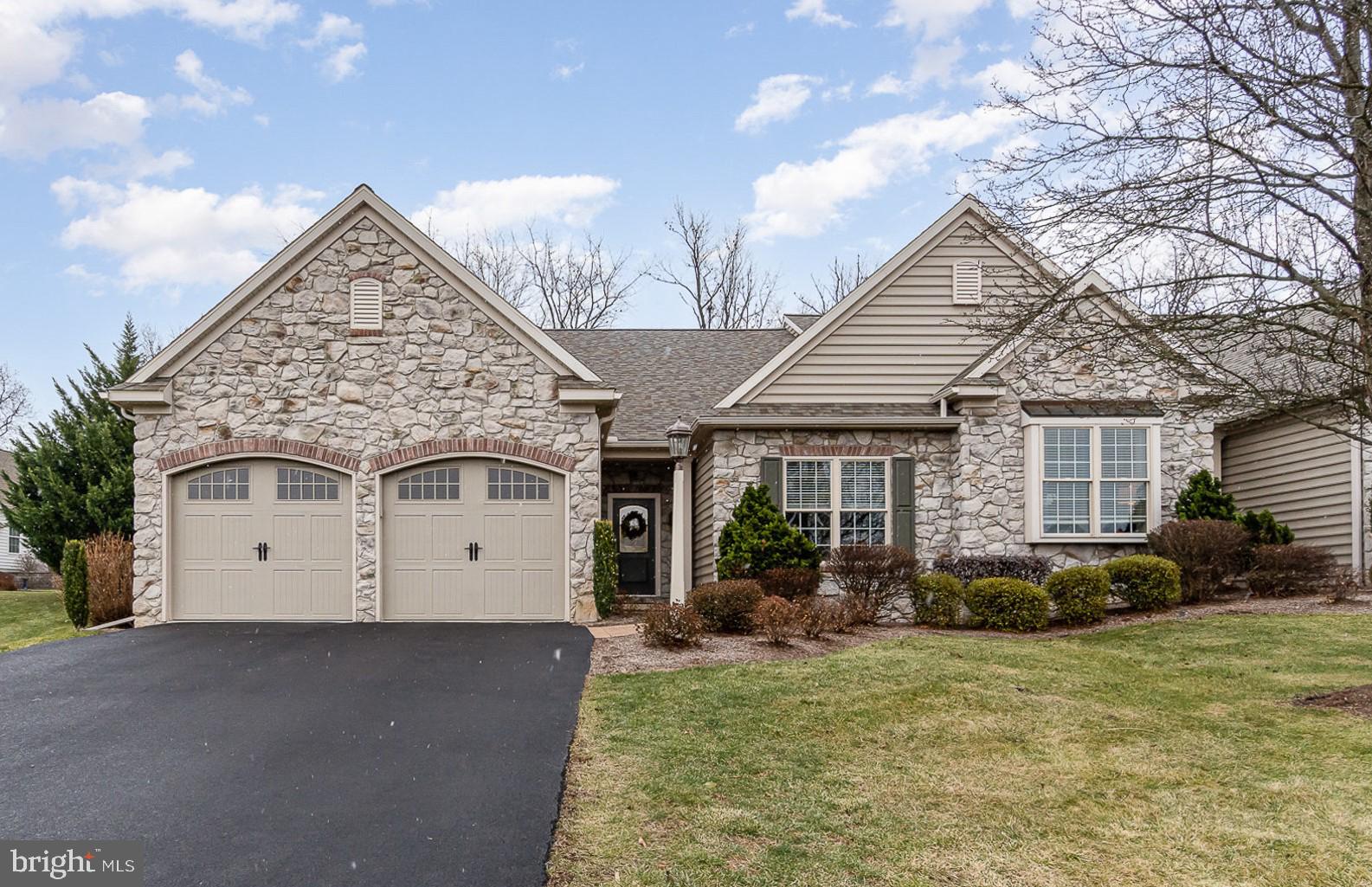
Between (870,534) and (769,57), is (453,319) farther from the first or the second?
(769,57)

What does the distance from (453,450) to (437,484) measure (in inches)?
23.2

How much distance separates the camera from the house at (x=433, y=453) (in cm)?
1303

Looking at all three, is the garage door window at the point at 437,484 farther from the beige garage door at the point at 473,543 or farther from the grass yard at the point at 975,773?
the grass yard at the point at 975,773

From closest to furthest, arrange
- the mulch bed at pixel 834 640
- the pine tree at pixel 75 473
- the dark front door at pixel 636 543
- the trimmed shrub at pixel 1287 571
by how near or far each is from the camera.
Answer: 1. the mulch bed at pixel 834 640
2. the trimmed shrub at pixel 1287 571
3. the dark front door at pixel 636 543
4. the pine tree at pixel 75 473

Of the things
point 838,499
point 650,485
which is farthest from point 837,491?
point 650,485

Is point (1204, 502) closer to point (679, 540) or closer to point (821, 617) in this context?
point (821, 617)

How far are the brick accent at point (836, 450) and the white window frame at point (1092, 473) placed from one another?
1993mm

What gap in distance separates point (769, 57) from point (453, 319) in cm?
897

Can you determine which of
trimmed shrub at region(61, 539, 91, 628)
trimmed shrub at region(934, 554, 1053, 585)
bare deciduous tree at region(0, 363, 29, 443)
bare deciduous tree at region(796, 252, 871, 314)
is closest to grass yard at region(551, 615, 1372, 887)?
trimmed shrub at region(934, 554, 1053, 585)

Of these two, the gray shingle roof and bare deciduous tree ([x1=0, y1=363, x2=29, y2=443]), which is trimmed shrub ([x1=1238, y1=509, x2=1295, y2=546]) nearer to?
the gray shingle roof

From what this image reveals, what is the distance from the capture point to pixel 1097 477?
13797 millimetres

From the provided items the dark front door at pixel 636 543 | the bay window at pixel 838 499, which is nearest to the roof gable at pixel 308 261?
the bay window at pixel 838 499

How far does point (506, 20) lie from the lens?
48.9ft

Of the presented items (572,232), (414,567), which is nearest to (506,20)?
(414,567)
